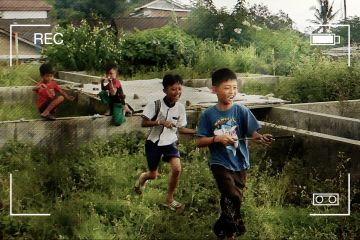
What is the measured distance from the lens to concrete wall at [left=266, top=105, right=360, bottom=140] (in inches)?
242

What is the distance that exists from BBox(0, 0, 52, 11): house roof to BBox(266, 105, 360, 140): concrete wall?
8.02 feet

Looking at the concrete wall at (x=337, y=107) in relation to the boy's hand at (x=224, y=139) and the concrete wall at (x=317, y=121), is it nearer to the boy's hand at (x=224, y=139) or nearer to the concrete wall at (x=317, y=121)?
the concrete wall at (x=317, y=121)

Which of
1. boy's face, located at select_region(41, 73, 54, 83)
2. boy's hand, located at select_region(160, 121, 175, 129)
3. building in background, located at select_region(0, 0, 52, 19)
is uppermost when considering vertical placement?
building in background, located at select_region(0, 0, 52, 19)

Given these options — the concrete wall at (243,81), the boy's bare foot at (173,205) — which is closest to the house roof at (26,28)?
the boy's bare foot at (173,205)

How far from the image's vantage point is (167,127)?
451 cm

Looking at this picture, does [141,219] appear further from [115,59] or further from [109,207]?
[115,59]

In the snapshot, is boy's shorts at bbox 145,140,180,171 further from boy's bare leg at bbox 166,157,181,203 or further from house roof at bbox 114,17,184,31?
house roof at bbox 114,17,184,31

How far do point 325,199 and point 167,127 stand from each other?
113 cm

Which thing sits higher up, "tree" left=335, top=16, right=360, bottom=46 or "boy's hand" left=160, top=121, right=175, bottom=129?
"tree" left=335, top=16, right=360, bottom=46

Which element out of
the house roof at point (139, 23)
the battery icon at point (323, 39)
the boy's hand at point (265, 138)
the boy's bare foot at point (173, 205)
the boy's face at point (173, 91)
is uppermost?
the house roof at point (139, 23)

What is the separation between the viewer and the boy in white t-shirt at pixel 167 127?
4500 millimetres

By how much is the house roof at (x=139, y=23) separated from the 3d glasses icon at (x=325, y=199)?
308 cm

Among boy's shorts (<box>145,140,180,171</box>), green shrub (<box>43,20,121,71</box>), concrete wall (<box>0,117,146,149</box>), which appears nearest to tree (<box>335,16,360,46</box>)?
boy's shorts (<box>145,140,180,171</box>)

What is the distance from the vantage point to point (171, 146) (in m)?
4.64
